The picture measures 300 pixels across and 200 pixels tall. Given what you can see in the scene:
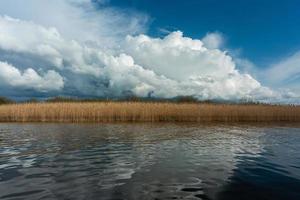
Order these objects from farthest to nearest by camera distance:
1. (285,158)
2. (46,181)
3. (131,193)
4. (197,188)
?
(285,158)
(46,181)
(197,188)
(131,193)

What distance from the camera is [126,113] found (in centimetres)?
3716

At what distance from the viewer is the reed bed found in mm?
36938

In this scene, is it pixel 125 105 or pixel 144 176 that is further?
pixel 125 105

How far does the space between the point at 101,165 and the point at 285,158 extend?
7017 mm

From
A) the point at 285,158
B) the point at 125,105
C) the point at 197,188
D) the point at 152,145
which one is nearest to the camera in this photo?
the point at 197,188

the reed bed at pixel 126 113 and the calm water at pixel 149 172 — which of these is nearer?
the calm water at pixel 149 172

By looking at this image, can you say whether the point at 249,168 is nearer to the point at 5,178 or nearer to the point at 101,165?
the point at 101,165

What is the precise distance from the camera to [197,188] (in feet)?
26.9

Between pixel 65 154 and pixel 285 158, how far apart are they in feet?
28.3

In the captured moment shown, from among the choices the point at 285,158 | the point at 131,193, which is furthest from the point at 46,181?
the point at 285,158

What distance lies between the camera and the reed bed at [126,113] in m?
36.9

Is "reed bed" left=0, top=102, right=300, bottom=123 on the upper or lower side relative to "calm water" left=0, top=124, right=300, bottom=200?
upper

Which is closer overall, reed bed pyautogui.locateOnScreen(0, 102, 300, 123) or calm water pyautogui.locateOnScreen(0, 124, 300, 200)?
calm water pyautogui.locateOnScreen(0, 124, 300, 200)

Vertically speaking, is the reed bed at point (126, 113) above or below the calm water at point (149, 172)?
above
